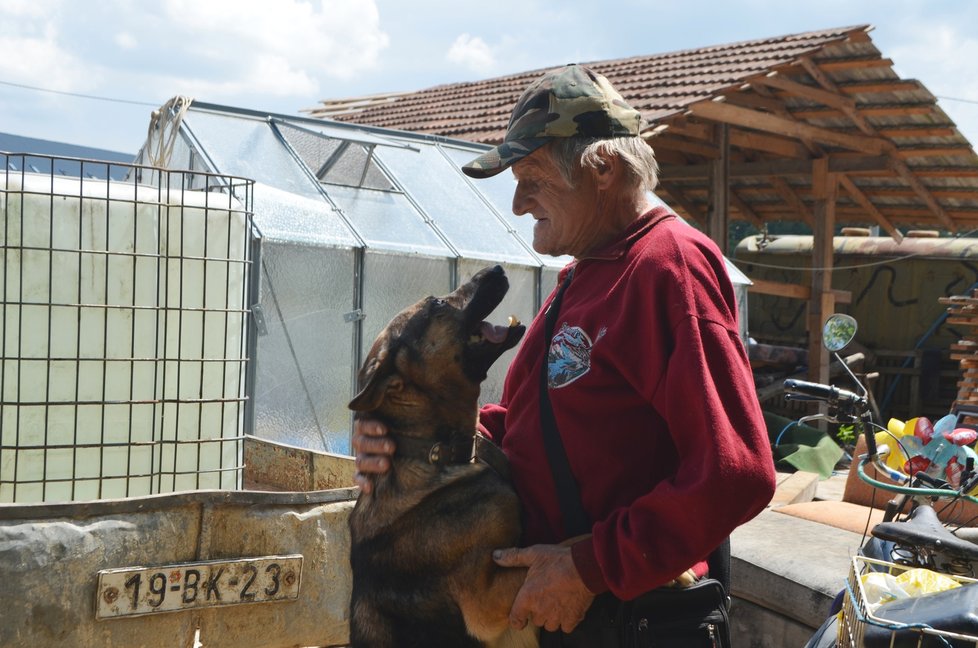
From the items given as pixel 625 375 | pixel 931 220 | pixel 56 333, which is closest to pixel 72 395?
pixel 56 333

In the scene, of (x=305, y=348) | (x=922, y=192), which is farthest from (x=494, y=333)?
(x=922, y=192)

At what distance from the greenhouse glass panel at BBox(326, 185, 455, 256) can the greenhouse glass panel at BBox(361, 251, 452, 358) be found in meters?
0.09

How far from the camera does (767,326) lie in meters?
16.5

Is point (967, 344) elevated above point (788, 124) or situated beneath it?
situated beneath

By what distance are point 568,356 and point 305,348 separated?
4.89 metres

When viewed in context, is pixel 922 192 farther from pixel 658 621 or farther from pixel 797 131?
pixel 658 621

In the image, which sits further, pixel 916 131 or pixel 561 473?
pixel 916 131

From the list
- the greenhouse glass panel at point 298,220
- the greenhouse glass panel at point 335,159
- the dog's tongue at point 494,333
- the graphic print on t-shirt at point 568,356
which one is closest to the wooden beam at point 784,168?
the greenhouse glass panel at point 335,159

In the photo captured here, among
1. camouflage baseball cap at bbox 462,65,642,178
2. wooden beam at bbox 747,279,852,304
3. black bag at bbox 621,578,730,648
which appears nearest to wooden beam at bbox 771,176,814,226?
wooden beam at bbox 747,279,852,304

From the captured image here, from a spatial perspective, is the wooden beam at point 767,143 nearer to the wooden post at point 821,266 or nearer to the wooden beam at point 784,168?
the wooden beam at point 784,168

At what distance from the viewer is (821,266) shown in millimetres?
12844

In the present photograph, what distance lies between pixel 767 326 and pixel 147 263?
13388 mm

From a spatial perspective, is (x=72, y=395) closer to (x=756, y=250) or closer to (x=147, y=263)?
(x=147, y=263)

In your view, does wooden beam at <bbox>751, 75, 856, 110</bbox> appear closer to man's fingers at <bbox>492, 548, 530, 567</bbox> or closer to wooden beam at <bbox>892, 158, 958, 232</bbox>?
wooden beam at <bbox>892, 158, 958, 232</bbox>
